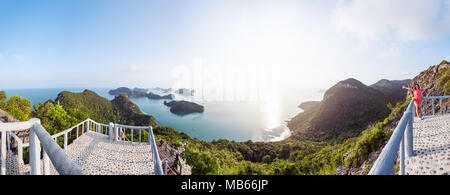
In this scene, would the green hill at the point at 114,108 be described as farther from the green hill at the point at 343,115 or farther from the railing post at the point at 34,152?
the green hill at the point at 343,115

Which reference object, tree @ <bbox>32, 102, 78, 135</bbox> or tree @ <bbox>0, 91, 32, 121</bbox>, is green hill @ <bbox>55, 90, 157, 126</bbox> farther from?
tree @ <bbox>0, 91, 32, 121</bbox>

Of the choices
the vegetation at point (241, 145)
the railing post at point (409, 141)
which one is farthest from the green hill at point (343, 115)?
the railing post at point (409, 141)

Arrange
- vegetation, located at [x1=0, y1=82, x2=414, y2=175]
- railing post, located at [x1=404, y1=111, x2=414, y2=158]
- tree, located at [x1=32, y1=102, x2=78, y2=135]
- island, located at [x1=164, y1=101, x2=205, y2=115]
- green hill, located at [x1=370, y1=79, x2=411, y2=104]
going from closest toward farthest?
railing post, located at [x1=404, y1=111, x2=414, y2=158] < vegetation, located at [x1=0, y1=82, x2=414, y2=175] < tree, located at [x1=32, y1=102, x2=78, y2=135] < green hill, located at [x1=370, y1=79, x2=411, y2=104] < island, located at [x1=164, y1=101, x2=205, y2=115]

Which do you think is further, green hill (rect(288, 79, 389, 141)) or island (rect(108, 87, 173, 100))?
island (rect(108, 87, 173, 100))

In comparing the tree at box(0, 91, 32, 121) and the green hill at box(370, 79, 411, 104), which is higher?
the green hill at box(370, 79, 411, 104)

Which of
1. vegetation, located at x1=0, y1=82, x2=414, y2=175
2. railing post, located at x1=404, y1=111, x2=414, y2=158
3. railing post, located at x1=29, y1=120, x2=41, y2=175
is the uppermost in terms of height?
railing post, located at x1=29, y1=120, x2=41, y2=175

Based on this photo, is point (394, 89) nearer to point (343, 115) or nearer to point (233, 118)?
point (343, 115)

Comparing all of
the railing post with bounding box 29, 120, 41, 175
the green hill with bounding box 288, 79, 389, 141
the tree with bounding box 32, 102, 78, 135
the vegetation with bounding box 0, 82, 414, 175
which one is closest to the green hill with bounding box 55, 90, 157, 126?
the vegetation with bounding box 0, 82, 414, 175
